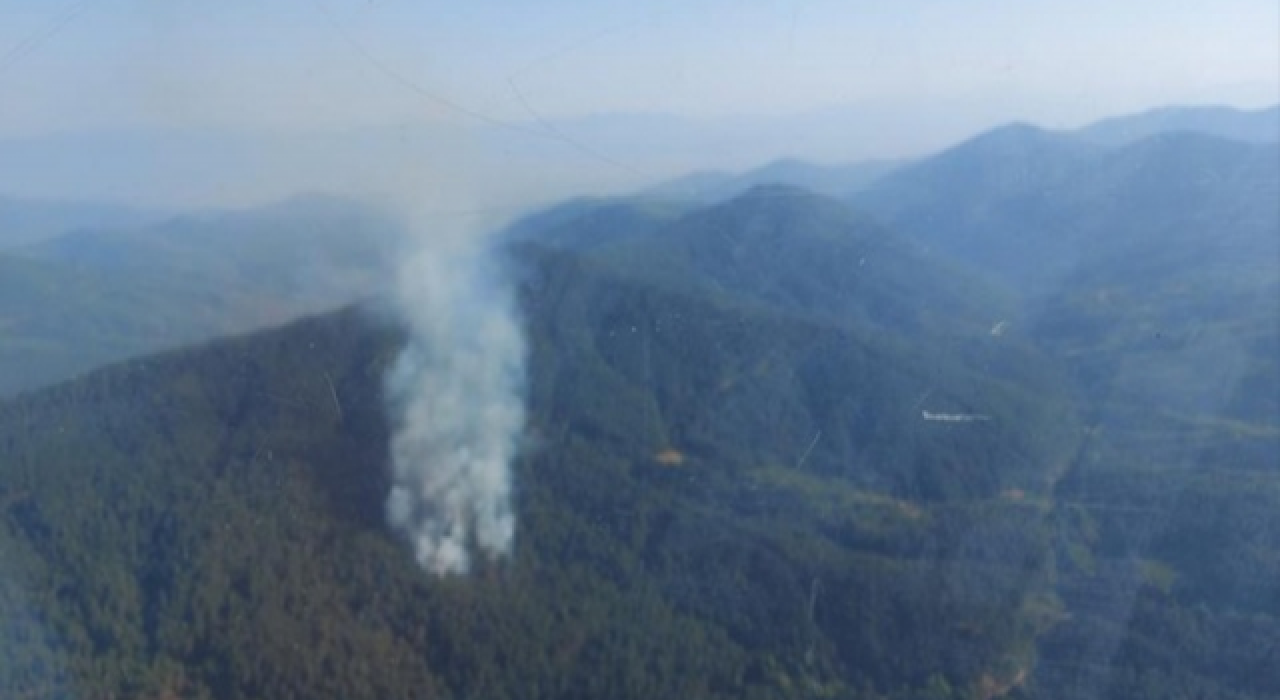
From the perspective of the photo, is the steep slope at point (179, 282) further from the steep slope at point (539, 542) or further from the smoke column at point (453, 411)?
the smoke column at point (453, 411)

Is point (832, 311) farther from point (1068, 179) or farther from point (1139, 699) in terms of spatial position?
point (1139, 699)

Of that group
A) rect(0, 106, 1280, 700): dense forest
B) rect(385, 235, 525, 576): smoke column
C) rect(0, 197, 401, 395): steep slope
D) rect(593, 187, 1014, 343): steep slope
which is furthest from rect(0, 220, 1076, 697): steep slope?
rect(593, 187, 1014, 343): steep slope

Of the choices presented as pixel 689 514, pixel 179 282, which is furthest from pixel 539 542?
pixel 179 282

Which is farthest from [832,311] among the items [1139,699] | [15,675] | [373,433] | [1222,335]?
[15,675]

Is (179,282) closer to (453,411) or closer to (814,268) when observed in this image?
(453,411)

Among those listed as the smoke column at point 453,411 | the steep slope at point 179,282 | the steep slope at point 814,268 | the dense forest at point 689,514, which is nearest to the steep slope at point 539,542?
the dense forest at point 689,514

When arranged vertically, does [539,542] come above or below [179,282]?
below

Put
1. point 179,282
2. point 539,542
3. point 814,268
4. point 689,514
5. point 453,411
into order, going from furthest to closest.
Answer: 1. point 814,268
2. point 179,282
3. point 453,411
4. point 689,514
5. point 539,542
